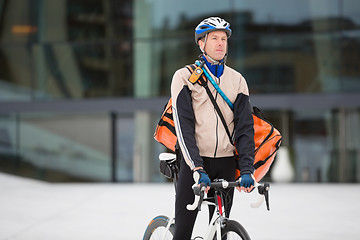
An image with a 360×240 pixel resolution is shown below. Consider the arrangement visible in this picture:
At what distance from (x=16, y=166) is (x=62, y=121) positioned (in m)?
2.61

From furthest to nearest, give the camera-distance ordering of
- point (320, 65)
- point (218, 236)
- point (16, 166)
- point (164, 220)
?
point (16, 166) → point (320, 65) → point (164, 220) → point (218, 236)

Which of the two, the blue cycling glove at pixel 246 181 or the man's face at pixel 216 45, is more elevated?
the man's face at pixel 216 45

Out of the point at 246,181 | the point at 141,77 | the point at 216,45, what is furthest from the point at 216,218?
→ the point at 141,77

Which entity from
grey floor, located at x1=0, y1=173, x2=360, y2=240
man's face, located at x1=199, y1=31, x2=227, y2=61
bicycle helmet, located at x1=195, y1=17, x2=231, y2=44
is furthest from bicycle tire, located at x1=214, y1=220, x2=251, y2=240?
grey floor, located at x1=0, y1=173, x2=360, y2=240

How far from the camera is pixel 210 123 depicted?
Result: 3461 mm

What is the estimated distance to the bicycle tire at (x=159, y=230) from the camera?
398 centimetres

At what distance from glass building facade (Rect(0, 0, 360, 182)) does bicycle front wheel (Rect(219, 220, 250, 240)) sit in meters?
14.8

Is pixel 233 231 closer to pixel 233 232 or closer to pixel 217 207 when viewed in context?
pixel 233 232

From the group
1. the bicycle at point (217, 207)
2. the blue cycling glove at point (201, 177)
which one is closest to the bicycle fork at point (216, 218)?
the bicycle at point (217, 207)

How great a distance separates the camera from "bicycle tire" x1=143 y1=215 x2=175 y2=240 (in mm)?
3982

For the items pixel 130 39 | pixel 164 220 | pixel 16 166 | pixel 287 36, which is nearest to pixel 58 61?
pixel 130 39

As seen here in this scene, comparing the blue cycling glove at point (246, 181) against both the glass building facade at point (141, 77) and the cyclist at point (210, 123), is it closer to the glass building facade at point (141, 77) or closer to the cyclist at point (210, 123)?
the cyclist at point (210, 123)

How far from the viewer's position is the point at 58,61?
66.9ft

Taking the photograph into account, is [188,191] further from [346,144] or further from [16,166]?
[16,166]
